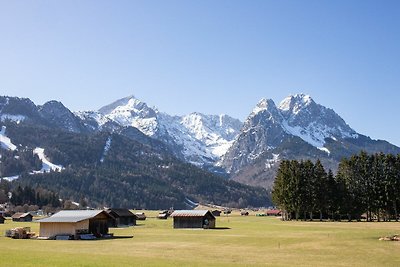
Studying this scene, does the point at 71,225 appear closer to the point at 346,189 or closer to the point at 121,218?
the point at 121,218

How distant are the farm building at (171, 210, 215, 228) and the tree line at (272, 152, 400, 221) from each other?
2903cm

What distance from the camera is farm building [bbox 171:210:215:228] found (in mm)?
115750

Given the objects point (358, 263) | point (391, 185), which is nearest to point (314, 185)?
point (391, 185)

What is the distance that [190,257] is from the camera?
50.3m

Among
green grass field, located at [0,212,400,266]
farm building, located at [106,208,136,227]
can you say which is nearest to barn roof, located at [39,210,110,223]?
green grass field, located at [0,212,400,266]

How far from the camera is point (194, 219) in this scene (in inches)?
4609

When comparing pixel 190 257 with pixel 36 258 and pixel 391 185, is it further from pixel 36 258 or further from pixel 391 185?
pixel 391 185

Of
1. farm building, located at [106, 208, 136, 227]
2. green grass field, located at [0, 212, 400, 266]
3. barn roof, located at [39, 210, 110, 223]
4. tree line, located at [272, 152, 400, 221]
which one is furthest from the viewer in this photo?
tree line, located at [272, 152, 400, 221]

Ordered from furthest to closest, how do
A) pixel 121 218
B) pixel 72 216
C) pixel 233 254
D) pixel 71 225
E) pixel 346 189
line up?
pixel 346 189 → pixel 121 218 → pixel 72 216 → pixel 71 225 → pixel 233 254

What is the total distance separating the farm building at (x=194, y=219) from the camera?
115750 millimetres

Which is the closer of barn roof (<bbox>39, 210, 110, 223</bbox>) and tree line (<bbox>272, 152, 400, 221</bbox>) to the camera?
barn roof (<bbox>39, 210, 110, 223</bbox>)

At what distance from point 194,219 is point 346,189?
145ft

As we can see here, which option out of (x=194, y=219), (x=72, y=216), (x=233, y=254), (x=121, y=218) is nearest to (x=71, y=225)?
(x=72, y=216)

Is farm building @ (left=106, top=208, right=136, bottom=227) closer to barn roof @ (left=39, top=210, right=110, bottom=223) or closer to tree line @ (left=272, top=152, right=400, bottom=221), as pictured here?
barn roof @ (left=39, top=210, right=110, bottom=223)
